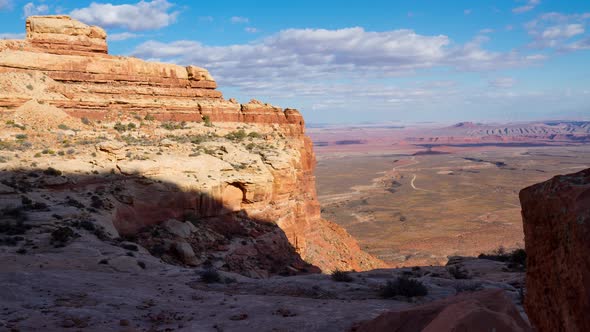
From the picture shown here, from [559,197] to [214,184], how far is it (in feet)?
65.6

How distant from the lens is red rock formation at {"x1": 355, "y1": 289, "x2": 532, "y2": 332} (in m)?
4.48

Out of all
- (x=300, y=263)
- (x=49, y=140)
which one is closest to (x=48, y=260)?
(x=49, y=140)

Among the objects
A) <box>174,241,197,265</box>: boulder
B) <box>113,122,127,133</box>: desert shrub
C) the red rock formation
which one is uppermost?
<box>113,122,127,133</box>: desert shrub

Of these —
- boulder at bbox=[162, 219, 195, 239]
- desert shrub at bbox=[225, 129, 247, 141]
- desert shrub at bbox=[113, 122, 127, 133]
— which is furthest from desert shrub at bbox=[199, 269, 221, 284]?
desert shrub at bbox=[225, 129, 247, 141]

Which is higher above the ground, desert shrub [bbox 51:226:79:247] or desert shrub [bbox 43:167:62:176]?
desert shrub [bbox 43:167:62:176]

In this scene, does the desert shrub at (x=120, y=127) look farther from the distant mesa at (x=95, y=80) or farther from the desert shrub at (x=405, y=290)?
the desert shrub at (x=405, y=290)

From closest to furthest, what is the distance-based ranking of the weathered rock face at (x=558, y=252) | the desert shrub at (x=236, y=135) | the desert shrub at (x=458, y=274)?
the weathered rock face at (x=558, y=252)
the desert shrub at (x=458, y=274)
the desert shrub at (x=236, y=135)

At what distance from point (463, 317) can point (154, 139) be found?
987 inches

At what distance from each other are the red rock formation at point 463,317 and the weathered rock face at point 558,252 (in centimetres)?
34

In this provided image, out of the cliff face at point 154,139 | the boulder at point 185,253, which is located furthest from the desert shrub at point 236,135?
the boulder at point 185,253

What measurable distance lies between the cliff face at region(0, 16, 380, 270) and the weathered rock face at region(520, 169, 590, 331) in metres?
16.2

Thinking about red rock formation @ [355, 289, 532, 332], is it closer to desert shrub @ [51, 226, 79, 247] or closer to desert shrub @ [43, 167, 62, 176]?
desert shrub @ [51, 226, 79, 247]

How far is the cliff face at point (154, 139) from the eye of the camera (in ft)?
66.5

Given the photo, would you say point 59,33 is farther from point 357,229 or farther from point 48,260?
point 357,229
